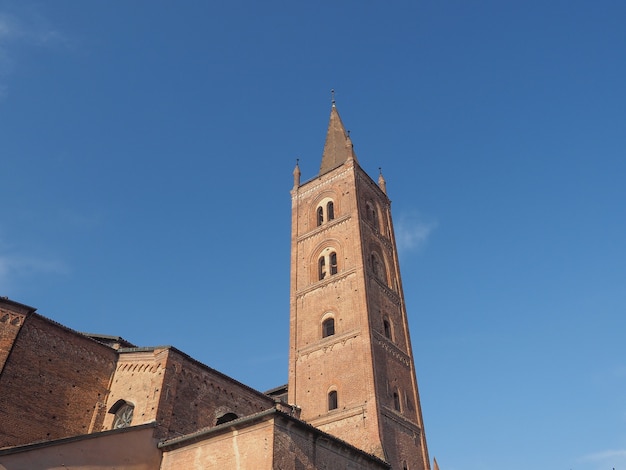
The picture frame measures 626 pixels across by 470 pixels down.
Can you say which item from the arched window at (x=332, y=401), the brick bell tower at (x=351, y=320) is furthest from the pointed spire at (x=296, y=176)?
the arched window at (x=332, y=401)

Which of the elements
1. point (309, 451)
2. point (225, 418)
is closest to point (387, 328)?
point (225, 418)

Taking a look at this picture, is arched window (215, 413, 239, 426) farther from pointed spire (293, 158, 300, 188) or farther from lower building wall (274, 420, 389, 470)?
pointed spire (293, 158, 300, 188)

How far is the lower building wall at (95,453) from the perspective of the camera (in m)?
11.0

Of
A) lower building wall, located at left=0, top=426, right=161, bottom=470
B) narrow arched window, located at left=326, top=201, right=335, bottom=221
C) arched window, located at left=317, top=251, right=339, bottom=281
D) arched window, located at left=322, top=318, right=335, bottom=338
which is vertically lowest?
lower building wall, located at left=0, top=426, right=161, bottom=470

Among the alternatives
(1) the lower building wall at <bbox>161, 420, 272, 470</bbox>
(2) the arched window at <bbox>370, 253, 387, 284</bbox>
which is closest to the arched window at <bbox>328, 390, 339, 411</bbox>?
(2) the arched window at <bbox>370, 253, 387, 284</bbox>

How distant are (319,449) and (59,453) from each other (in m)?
5.80

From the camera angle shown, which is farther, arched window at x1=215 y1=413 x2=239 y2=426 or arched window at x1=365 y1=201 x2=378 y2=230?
arched window at x1=365 y1=201 x2=378 y2=230

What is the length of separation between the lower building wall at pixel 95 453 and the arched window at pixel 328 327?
10.3m

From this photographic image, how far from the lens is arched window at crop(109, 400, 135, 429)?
1500cm

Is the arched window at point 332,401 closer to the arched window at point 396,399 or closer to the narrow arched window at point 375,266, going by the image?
the arched window at point 396,399

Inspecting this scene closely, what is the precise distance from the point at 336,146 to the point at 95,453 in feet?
72.0

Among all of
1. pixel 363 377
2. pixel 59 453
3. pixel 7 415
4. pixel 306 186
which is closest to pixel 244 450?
pixel 59 453

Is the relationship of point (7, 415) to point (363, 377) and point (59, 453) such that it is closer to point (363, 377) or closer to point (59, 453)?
point (59, 453)

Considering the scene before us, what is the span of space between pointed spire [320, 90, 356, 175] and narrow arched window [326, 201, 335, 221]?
221 centimetres
